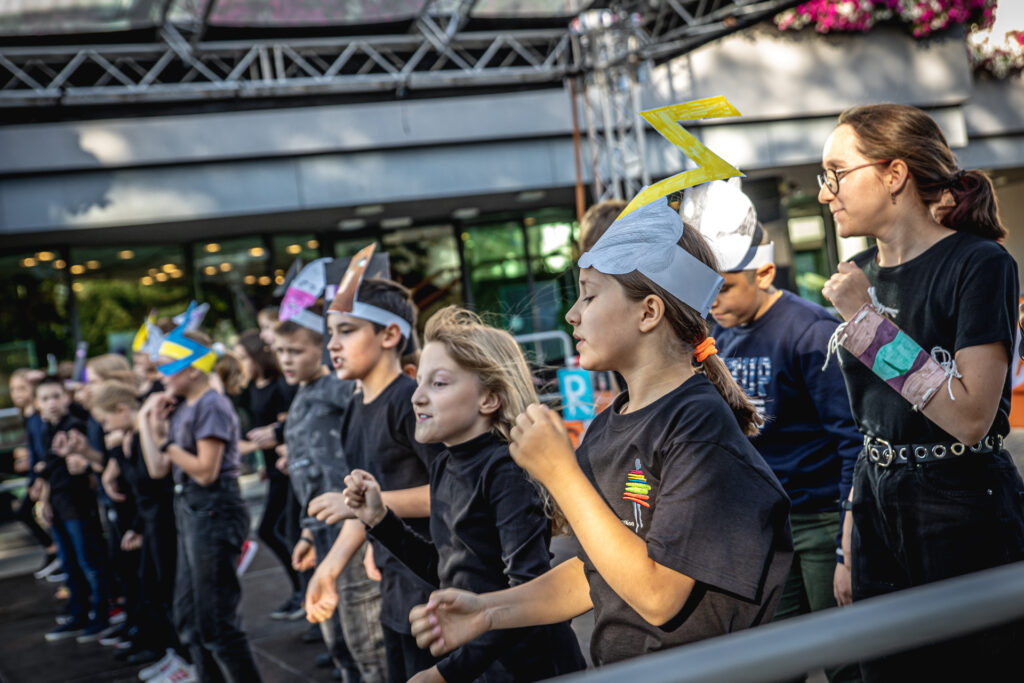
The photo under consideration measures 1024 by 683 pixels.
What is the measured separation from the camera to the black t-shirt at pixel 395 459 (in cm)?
297

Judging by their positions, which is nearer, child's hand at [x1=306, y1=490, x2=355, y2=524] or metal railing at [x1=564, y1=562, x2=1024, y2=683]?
metal railing at [x1=564, y1=562, x2=1024, y2=683]

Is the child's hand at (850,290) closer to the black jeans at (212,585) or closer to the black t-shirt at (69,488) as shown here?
the black jeans at (212,585)

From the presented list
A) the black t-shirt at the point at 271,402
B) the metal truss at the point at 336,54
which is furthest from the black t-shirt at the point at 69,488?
the metal truss at the point at 336,54

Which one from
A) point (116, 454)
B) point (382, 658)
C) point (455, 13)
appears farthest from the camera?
point (455, 13)

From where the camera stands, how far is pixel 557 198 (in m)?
13.7

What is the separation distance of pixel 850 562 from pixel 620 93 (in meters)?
8.33

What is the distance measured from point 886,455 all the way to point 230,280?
38.2 ft

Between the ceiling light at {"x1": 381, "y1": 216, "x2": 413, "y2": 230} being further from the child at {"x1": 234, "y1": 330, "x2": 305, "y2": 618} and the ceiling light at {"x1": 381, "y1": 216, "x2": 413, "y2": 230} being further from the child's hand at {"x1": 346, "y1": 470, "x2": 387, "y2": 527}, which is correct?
the child's hand at {"x1": 346, "y1": 470, "x2": 387, "y2": 527}

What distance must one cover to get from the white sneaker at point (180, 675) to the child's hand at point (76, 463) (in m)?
2.12

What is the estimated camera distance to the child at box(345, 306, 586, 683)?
7.85 feet

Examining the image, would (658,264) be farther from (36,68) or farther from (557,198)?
(557,198)

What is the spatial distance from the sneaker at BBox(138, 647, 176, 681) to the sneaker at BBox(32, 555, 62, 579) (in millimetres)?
4441

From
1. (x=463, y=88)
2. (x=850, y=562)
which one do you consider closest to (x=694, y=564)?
(x=850, y=562)

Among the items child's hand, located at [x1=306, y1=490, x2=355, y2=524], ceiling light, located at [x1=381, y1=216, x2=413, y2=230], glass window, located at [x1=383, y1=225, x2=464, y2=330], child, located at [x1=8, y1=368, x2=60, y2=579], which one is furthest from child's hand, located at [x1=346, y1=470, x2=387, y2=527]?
glass window, located at [x1=383, y1=225, x2=464, y2=330]
